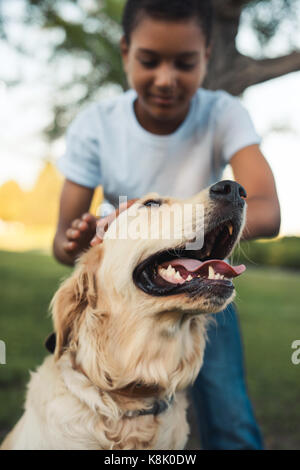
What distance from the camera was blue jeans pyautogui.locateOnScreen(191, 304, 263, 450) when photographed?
261 cm

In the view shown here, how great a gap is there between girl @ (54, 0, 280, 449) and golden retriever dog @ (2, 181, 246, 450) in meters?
0.27

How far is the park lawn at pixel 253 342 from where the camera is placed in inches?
168

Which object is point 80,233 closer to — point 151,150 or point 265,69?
point 151,150

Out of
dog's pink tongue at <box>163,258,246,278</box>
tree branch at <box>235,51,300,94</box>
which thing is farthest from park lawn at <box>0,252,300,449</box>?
tree branch at <box>235,51,300,94</box>

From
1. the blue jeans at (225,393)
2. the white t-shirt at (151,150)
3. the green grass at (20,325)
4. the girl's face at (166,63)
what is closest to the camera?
the girl's face at (166,63)

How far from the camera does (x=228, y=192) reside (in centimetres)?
198

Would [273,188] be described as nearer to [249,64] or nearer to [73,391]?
[73,391]

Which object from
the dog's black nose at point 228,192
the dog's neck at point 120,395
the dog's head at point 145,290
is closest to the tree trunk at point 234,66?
the dog's head at point 145,290

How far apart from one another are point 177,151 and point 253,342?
502 centimetres

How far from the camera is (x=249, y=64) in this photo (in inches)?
163

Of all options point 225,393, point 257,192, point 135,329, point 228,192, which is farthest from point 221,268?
point 225,393

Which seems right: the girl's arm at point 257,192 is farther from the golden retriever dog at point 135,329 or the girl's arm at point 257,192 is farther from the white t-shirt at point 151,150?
the golden retriever dog at point 135,329

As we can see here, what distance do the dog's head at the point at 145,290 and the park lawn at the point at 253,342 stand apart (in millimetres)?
278
